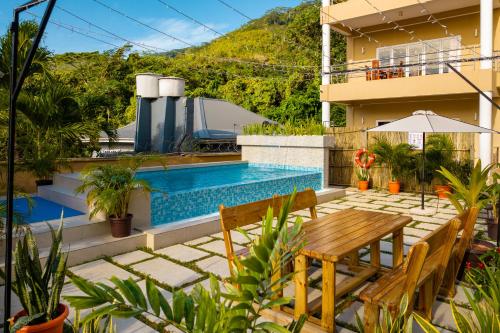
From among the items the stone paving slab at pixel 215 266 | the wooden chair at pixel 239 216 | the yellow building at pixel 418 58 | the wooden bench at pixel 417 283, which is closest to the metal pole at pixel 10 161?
the wooden chair at pixel 239 216

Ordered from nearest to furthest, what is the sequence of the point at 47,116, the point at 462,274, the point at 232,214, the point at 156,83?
the point at 232,214 → the point at 462,274 → the point at 47,116 → the point at 156,83

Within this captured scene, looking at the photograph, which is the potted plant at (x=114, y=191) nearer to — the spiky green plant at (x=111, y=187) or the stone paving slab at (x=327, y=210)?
the spiky green plant at (x=111, y=187)

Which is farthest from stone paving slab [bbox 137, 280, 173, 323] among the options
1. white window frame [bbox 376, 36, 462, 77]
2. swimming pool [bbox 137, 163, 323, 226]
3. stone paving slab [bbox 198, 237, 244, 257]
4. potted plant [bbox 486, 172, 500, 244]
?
white window frame [bbox 376, 36, 462, 77]

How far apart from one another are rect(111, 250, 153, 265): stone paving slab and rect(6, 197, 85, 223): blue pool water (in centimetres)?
154

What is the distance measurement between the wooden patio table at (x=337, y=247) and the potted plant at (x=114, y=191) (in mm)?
2598

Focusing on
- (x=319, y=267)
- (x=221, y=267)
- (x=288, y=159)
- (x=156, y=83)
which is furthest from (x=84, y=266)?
(x=156, y=83)

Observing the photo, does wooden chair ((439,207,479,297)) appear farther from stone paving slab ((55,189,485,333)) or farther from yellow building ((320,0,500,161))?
yellow building ((320,0,500,161))

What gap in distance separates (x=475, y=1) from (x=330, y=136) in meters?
7.48

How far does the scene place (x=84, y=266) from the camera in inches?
177

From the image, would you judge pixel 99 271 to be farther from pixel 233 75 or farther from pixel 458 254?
pixel 233 75

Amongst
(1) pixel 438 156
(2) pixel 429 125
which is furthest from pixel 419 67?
(2) pixel 429 125

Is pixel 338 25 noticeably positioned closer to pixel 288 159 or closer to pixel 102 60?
pixel 288 159

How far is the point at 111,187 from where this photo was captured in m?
5.13

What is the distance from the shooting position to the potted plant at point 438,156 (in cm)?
986
